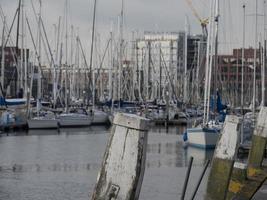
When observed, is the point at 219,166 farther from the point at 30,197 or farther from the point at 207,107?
the point at 207,107

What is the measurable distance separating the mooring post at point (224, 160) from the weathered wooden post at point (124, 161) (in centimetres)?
621

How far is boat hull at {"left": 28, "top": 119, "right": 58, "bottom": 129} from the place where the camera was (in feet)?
264

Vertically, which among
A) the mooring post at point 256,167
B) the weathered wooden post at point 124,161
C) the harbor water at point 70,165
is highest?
the weathered wooden post at point 124,161

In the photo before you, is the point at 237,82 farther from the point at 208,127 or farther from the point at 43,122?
the point at 208,127

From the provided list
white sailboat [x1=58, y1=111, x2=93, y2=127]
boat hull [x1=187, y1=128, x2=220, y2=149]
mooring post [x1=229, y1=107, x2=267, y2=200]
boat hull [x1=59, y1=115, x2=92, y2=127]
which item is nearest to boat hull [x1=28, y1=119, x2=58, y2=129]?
white sailboat [x1=58, y1=111, x2=93, y2=127]

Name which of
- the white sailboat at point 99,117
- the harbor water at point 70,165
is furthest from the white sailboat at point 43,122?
the white sailboat at point 99,117

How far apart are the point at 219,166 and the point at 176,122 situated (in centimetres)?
8178

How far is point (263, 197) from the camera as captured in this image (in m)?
27.2

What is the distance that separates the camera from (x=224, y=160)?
19062 mm

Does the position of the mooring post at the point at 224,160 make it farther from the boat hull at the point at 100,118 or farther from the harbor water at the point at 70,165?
the boat hull at the point at 100,118

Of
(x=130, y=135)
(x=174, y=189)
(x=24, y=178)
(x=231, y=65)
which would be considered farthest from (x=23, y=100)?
(x=231, y=65)

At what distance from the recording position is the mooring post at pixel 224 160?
61.5 ft

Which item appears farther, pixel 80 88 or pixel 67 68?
pixel 80 88

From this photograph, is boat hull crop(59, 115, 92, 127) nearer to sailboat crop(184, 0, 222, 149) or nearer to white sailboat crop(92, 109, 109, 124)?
white sailboat crop(92, 109, 109, 124)
